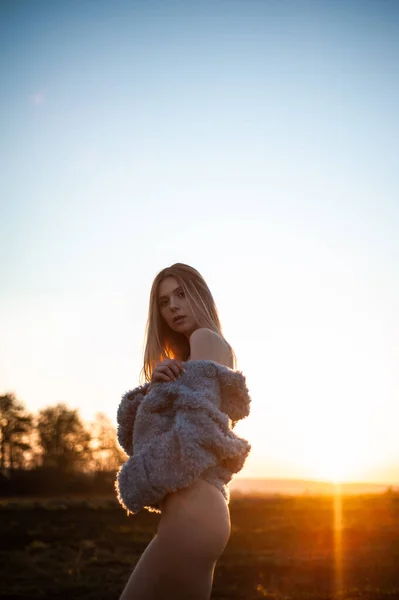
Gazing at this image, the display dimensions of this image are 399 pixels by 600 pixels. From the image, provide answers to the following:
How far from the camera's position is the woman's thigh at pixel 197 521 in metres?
2.11

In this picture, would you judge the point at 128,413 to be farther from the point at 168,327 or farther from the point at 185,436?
the point at 168,327

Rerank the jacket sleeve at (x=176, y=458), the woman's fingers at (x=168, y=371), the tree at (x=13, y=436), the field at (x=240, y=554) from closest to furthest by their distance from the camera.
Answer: the jacket sleeve at (x=176, y=458)
the woman's fingers at (x=168, y=371)
the field at (x=240, y=554)
the tree at (x=13, y=436)

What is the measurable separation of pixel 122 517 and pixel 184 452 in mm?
12870

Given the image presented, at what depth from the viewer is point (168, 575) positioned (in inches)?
82.0

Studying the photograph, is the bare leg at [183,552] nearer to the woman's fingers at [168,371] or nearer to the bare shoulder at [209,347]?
the woman's fingers at [168,371]

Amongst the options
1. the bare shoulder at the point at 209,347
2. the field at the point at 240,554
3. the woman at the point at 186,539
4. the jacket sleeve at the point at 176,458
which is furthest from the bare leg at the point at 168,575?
the field at the point at 240,554

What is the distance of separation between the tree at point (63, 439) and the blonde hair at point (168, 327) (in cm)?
2539

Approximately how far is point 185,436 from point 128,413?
45cm

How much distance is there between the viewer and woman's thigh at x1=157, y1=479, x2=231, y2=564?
6.93 ft

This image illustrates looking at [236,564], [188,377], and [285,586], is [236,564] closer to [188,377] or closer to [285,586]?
[285,586]

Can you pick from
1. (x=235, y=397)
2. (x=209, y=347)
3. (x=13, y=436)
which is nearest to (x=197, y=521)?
(x=235, y=397)

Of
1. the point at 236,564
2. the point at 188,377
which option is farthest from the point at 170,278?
the point at 236,564

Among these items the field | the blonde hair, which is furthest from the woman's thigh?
the field

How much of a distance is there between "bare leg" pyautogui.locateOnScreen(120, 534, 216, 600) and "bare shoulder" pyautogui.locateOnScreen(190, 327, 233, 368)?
83 centimetres
